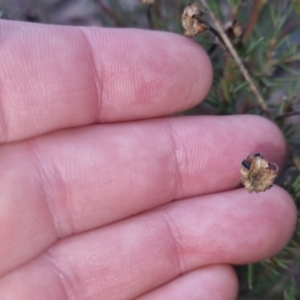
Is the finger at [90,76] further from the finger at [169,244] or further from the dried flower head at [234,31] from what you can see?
the finger at [169,244]

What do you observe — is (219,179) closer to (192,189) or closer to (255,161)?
(192,189)

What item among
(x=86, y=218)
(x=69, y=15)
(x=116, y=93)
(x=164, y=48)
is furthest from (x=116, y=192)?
(x=69, y=15)

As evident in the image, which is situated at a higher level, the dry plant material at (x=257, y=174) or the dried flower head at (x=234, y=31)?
the dried flower head at (x=234, y=31)

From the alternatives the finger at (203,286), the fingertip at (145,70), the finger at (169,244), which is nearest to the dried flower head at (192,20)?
the fingertip at (145,70)

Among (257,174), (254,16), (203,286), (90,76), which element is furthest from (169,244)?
(254,16)

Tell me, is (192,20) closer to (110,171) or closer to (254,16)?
(254,16)

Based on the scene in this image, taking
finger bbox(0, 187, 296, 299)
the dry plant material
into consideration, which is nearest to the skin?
finger bbox(0, 187, 296, 299)

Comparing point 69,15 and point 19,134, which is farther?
point 69,15
